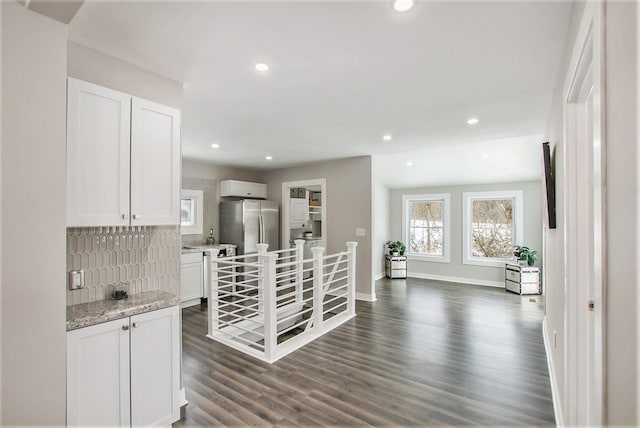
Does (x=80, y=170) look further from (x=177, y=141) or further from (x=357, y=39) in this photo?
(x=357, y=39)

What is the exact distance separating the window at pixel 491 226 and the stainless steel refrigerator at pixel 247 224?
4.10 metres

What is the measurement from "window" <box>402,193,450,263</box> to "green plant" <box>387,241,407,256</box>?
27cm

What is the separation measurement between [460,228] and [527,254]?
1321 mm

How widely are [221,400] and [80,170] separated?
1895 millimetres

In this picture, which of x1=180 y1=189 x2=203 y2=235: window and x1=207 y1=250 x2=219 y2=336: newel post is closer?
x1=207 y1=250 x2=219 y2=336: newel post

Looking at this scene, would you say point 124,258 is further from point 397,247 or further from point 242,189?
point 397,247

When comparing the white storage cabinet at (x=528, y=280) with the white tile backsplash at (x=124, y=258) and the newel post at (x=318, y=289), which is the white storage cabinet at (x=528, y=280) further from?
the white tile backsplash at (x=124, y=258)

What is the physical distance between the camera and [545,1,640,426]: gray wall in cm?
70

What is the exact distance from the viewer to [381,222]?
7164mm

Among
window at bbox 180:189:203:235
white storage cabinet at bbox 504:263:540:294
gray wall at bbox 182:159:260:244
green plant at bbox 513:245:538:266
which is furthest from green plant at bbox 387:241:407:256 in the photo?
window at bbox 180:189:203:235

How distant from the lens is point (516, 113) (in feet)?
10.3

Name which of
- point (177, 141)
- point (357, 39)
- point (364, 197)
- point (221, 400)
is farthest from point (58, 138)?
point (364, 197)

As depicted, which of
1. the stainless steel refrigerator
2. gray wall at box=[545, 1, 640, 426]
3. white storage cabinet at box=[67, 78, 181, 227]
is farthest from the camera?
the stainless steel refrigerator

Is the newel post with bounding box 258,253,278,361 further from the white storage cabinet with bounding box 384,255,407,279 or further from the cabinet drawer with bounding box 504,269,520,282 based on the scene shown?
the cabinet drawer with bounding box 504,269,520,282
